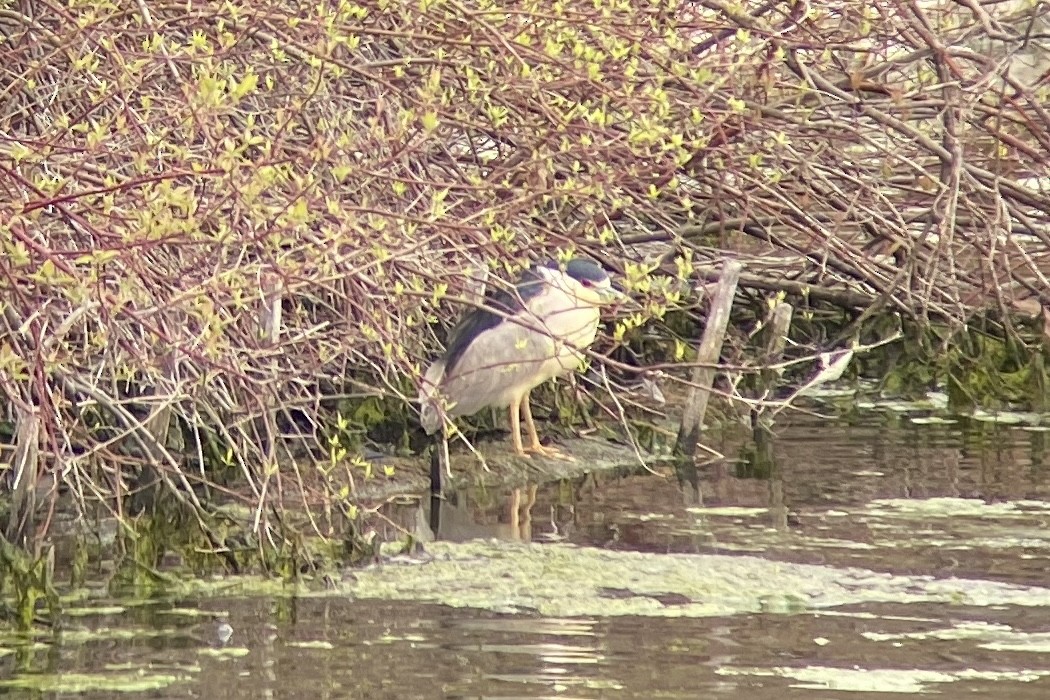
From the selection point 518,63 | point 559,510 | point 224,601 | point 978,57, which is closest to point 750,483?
point 559,510

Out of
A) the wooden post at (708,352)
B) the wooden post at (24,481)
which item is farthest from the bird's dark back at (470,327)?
the wooden post at (24,481)

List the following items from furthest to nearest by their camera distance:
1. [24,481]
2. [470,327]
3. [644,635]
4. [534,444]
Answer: [534,444], [470,327], [24,481], [644,635]

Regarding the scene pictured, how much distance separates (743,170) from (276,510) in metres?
3.23

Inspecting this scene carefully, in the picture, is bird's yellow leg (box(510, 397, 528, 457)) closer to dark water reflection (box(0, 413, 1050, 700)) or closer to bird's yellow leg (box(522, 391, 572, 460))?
bird's yellow leg (box(522, 391, 572, 460))

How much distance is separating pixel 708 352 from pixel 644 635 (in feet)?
11.6

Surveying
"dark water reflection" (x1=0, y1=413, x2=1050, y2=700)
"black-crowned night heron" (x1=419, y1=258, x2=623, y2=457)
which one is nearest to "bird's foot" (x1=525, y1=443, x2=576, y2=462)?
"black-crowned night heron" (x1=419, y1=258, x2=623, y2=457)

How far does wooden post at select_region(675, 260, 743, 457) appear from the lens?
372 inches

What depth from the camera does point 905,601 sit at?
648 cm

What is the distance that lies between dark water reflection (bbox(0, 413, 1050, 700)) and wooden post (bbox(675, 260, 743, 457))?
3.73ft

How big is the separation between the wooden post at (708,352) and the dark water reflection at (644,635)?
44.7 inches

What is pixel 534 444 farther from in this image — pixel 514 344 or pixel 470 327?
pixel 470 327

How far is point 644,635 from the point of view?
238 inches

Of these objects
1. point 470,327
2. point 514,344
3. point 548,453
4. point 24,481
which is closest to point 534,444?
point 548,453

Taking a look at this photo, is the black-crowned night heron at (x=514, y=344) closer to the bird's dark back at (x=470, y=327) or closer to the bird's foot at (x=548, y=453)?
the bird's dark back at (x=470, y=327)
